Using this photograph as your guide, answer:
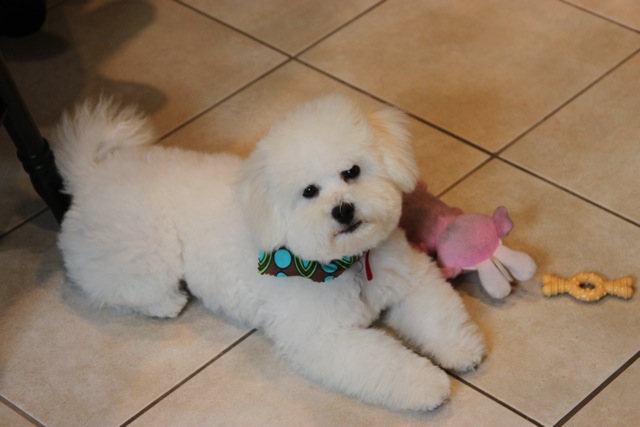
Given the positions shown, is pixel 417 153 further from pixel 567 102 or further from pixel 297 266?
pixel 297 266

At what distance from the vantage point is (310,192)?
1398 mm

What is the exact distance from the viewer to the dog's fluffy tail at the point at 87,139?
5.64 feet

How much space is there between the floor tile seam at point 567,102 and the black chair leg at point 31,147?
2.75ft

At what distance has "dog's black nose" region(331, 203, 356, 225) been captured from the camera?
4.51 feet

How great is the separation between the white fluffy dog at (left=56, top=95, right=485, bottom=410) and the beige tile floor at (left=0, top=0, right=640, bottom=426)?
0.06 m

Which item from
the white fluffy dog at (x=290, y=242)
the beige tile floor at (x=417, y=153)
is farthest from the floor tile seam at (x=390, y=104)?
the white fluffy dog at (x=290, y=242)

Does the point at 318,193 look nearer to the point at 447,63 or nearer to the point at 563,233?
the point at 563,233

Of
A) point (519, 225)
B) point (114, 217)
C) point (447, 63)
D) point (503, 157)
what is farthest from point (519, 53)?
point (114, 217)

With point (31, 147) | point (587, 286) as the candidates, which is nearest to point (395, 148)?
point (587, 286)

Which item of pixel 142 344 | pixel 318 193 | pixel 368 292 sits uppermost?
pixel 318 193

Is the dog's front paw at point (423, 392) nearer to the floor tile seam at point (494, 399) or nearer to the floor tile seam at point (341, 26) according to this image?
the floor tile seam at point (494, 399)

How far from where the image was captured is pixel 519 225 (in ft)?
5.82

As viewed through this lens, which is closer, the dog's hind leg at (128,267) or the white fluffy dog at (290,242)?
the white fluffy dog at (290,242)

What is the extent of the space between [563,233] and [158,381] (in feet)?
2.43
